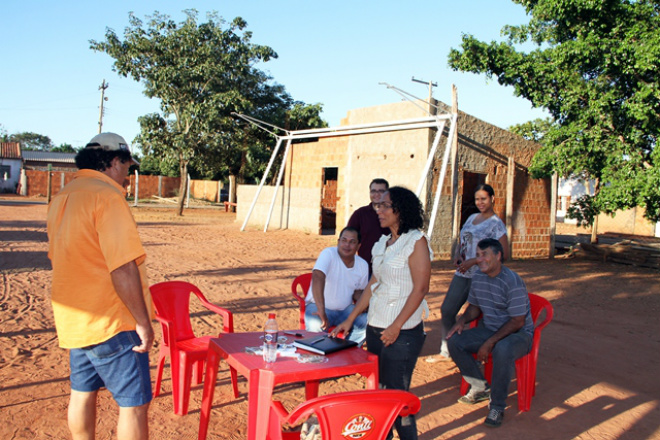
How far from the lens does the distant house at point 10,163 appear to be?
42481 millimetres

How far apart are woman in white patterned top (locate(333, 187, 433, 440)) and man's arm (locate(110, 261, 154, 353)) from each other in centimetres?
→ 134

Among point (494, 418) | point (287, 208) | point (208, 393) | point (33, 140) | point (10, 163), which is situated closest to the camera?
point (208, 393)

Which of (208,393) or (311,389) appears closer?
(208,393)

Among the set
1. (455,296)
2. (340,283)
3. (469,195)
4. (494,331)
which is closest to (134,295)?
(340,283)

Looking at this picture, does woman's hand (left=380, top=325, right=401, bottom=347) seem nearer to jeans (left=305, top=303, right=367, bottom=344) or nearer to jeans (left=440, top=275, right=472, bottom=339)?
jeans (left=305, top=303, right=367, bottom=344)

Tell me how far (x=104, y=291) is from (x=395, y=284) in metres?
1.61

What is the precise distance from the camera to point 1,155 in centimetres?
4506

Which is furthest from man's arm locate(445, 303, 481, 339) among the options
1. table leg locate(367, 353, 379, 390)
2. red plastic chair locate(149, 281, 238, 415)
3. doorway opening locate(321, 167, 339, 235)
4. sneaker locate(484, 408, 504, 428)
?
doorway opening locate(321, 167, 339, 235)

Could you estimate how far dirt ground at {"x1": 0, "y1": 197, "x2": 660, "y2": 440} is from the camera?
3779 mm

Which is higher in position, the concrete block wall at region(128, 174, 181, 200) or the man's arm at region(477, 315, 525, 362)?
the concrete block wall at region(128, 174, 181, 200)

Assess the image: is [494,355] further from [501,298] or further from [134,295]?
[134,295]

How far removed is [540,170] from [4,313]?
36.7 feet

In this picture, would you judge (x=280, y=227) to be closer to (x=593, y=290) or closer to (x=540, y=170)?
(x=540, y=170)

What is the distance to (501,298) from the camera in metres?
4.18
